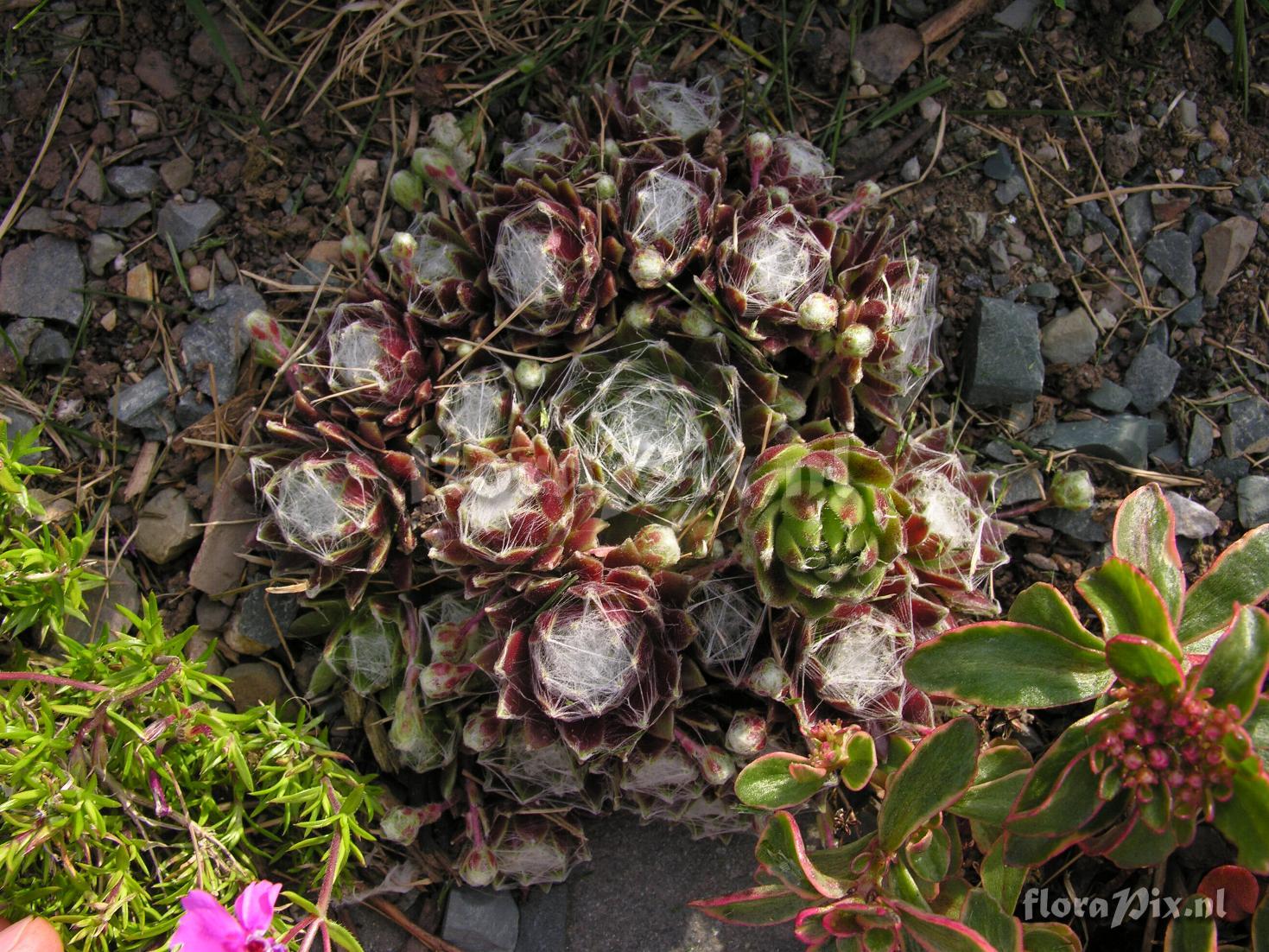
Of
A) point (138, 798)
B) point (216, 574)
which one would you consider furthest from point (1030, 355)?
point (138, 798)

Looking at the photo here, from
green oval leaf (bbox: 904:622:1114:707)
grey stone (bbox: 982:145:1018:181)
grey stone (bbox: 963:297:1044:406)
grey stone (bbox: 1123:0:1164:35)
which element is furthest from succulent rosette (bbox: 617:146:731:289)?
grey stone (bbox: 1123:0:1164:35)

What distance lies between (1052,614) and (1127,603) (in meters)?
0.15

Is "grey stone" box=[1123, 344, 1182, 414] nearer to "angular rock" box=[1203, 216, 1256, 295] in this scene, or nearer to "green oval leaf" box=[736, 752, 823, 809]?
"angular rock" box=[1203, 216, 1256, 295]

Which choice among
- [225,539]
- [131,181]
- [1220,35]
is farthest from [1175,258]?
[131,181]

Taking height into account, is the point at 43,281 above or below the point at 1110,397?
above

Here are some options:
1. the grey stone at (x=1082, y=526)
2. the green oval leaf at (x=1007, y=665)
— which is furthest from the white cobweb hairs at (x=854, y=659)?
the grey stone at (x=1082, y=526)

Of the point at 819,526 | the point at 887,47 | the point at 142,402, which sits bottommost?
the point at 142,402

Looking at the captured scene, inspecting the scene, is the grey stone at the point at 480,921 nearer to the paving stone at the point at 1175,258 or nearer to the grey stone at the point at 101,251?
the grey stone at the point at 101,251

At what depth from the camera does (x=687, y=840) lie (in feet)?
8.88

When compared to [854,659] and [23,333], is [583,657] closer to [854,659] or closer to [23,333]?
[854,659]

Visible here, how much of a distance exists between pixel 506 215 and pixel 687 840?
1793 mm

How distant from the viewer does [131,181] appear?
112 inches

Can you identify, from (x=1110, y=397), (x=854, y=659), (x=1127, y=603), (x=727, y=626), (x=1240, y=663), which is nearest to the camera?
(x=1240, y=663)

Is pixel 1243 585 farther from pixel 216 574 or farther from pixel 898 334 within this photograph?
pixel 216 574
